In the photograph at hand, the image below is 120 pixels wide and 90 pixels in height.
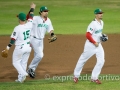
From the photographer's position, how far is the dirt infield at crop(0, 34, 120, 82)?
13422 millimetres

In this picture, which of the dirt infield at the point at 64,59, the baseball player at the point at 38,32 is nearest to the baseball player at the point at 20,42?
the baseball player at the point at 38,32

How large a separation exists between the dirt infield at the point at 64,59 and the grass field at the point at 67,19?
3.73ft

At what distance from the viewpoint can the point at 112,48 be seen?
16.7 metres

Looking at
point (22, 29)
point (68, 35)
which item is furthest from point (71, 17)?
point (22, 29)

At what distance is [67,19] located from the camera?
24.0 meters

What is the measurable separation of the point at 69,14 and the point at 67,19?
58.9 inches

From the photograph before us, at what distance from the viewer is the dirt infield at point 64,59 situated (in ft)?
44.0

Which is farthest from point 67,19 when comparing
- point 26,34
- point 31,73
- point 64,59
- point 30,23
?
point 26,34

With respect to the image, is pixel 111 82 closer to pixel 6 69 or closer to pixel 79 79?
pixel 79 79

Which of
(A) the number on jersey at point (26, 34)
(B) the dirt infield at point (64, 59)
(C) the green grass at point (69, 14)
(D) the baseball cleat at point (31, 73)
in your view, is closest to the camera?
(A) the number on jersey at point (26, 34)

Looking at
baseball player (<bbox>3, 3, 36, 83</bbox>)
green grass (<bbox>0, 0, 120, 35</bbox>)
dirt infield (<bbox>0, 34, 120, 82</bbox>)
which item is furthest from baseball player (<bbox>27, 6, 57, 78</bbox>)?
green grass (<bbox>0, 0, 120, 35</bbox>)

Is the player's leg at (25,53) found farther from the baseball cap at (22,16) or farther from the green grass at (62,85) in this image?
the baseball cap at (22,16)

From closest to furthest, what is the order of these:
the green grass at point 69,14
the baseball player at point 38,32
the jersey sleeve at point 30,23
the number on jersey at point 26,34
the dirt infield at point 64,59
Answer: the number on jersey at point 26,34
the jersey sleeve at point 30,23
the baseball player at point 38,32
the dirt infield at point 64,59
the green grass at point 69,14

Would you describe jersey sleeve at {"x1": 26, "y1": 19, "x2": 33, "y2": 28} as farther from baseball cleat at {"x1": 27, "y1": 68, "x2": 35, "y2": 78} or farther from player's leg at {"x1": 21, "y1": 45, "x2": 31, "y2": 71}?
baseball cleat at {"x1": 27, "y1": 68, "x2": 35, "y2": 78}
